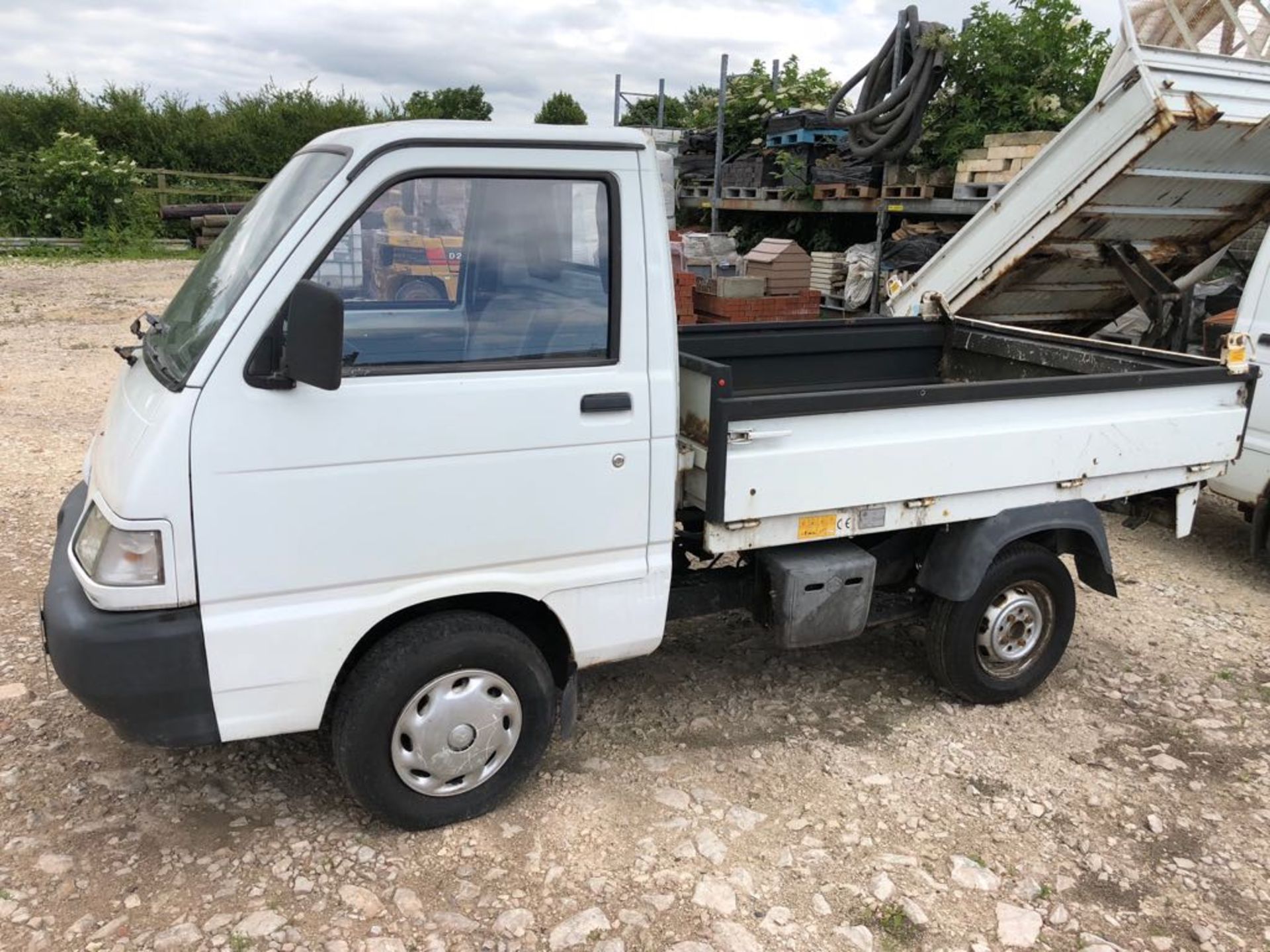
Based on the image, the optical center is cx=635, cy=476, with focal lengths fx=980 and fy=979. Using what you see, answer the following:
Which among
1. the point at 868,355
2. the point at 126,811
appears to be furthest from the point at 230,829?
the point at 868,355

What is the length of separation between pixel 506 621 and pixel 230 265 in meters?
1.41

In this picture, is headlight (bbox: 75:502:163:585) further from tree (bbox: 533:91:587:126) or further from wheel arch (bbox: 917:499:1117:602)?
tree (bbox: 533:91:587:126)

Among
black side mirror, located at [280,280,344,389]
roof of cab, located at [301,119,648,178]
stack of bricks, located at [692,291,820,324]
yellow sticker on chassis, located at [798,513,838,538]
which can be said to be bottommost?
yellow sticker on chassis, located at [798,513,838,538]

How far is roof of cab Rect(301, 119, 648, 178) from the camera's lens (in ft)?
9.11

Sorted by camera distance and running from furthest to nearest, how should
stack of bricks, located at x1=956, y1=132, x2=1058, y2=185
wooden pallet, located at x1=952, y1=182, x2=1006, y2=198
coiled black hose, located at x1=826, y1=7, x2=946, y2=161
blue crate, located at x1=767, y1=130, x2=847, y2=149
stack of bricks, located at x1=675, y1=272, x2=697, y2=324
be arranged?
blue crate, located at x1=767, y1=130, x2=847, y2=149 → coiled black hose, located at x1=826, y1=7, x2=946, y2=161 → wooden pallet, located at x1=952, y1=182, x2=1006, y2=198 → stack of bricks, located at x1=956, y1=132, x2=1058, y2=185 → stack of bricks, located at x1=675, y1=272, x2=697, y2=324

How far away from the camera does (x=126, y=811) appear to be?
10.6 ft

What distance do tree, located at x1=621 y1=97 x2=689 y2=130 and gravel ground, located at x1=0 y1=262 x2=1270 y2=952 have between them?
48.8 feet

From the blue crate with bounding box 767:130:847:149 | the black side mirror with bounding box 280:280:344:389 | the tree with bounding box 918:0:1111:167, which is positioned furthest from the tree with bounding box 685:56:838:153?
the black side mirror with bounding box 280:280:344:389

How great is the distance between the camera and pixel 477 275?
2.96 meters

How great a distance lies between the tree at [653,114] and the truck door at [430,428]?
15.3 metres

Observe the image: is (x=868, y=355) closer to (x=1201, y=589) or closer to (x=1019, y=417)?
(x=1019, y=417)

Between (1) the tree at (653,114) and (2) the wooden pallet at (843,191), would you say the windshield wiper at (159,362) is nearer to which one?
(2) the wooden pallet at (843,191)

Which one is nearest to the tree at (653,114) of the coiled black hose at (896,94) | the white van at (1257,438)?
the coiled black hose at (896,94)

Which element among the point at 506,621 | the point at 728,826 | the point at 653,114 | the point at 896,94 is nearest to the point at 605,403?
the point at 506,621
